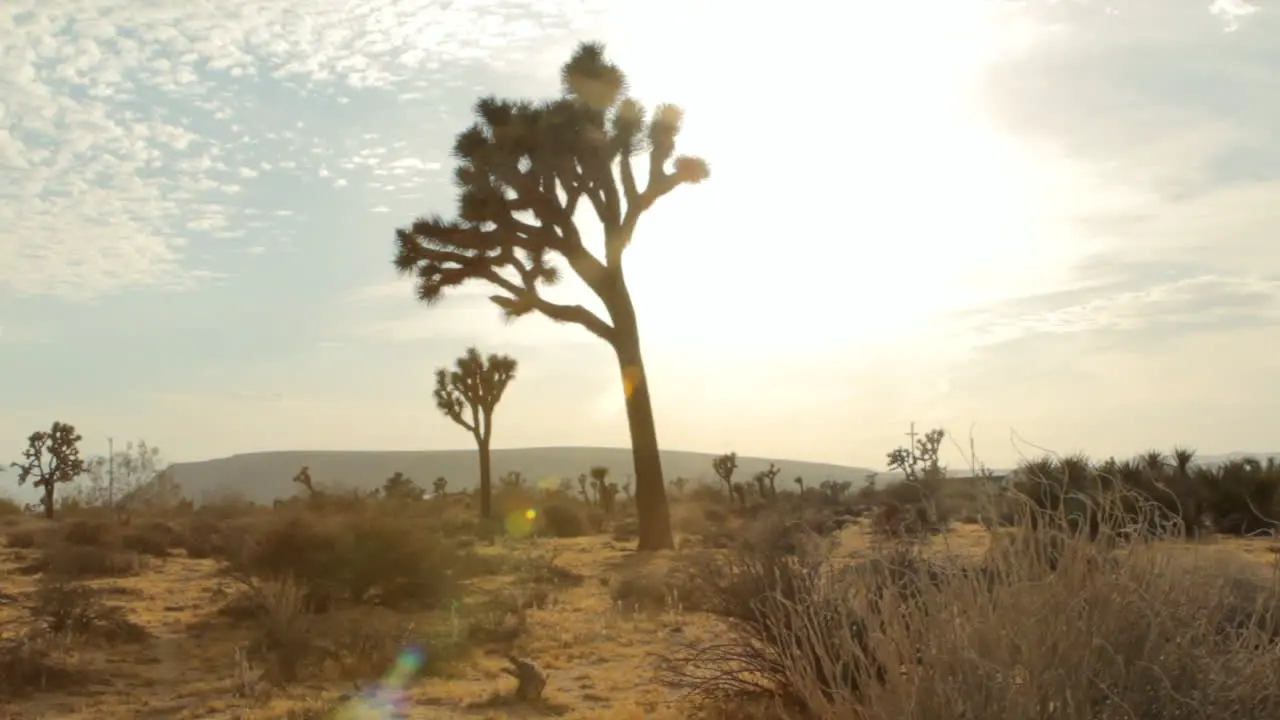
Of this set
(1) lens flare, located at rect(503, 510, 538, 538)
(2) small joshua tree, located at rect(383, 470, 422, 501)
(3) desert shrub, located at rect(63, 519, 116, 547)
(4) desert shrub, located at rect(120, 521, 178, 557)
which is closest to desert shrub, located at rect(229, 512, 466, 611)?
(3) desert shrub, located at rect(63, 519, 116, 547)

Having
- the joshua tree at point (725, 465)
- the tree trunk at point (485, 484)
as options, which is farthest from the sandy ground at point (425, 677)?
the joshua tree at point (725, 465)

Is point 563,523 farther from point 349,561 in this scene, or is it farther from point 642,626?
point 642,626

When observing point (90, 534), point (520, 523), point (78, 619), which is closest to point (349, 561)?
point (78, 619)

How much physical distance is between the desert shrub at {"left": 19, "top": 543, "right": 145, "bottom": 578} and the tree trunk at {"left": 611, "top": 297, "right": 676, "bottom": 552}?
8.29 m

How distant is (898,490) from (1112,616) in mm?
23306

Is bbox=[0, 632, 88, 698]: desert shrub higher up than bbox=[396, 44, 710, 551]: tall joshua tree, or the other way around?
bbox=[396, 44, 710, 551]: tall joshua tree

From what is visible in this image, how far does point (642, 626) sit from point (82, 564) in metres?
9.38

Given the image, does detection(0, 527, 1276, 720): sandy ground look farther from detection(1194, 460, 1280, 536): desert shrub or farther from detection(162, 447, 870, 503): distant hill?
detection(162, 447, 870, 503): distant hill

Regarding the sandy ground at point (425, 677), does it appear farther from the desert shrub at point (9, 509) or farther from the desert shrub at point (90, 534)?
the desert shrub at point (9, 509)

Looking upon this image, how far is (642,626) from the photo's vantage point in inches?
412

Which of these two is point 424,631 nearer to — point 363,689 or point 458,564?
point 363,689

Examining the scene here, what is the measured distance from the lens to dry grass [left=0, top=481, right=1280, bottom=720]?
3.21 metres

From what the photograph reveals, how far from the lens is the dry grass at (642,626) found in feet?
10.5

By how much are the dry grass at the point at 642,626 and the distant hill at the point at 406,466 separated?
4278 inches
